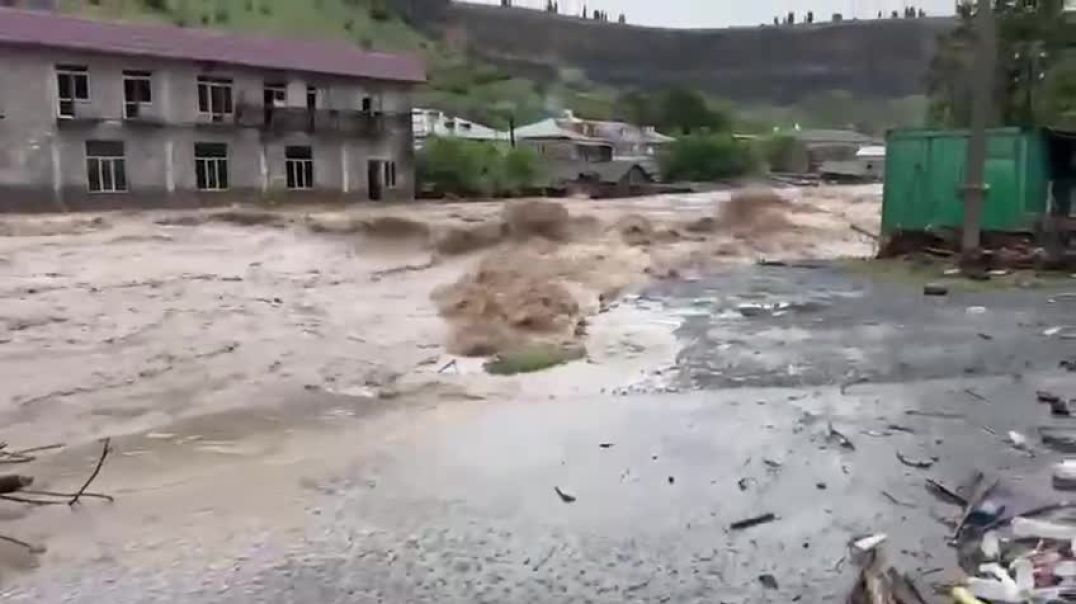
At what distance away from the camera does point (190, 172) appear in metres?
Answer: 34.2

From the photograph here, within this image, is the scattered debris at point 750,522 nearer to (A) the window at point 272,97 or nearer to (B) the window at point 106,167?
(B) the window at point 106,167

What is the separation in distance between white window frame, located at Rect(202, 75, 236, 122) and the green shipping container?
68.1 ft

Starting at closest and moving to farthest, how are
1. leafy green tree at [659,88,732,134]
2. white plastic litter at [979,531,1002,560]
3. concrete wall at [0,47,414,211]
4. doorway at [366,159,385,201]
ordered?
white plastic litter at [979,531,1002,560] < concrete wall at [0,47,414,211] < doorway at [366,159,385,201] < leafy green tree at [659,88,732,134]

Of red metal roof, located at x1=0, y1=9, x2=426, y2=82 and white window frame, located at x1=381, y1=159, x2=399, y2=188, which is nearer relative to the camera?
red metal roof, located at x1=0, y1=9, x2=426, y2=82

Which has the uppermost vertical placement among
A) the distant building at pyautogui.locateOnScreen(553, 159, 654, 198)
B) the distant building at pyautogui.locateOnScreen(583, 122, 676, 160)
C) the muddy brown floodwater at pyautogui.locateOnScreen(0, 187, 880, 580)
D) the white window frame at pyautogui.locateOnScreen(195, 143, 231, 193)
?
the distant building at pyautogui.locateOnScreen(583, 122, 676, 160)

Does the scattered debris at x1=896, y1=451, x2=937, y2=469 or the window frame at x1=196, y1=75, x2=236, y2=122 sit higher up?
the window frame at x1=196, y1=75, x2=236, y2=122

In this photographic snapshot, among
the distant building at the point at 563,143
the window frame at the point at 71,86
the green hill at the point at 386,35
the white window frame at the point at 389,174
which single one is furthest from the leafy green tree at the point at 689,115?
the window frame at the point at 71,86

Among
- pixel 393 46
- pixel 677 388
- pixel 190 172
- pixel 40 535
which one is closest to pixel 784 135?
pixel 393 46

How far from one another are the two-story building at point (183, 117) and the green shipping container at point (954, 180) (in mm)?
20567

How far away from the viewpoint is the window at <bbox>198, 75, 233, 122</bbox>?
34.2m

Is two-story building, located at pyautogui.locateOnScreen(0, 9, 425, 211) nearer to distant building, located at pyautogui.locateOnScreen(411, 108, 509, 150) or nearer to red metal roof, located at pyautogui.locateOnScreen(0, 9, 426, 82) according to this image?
red metal roof, located at pyautogui.locateOnScreen(0, 9, 426, 82)

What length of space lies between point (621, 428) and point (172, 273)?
44.8 ft

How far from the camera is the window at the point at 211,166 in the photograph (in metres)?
34.4

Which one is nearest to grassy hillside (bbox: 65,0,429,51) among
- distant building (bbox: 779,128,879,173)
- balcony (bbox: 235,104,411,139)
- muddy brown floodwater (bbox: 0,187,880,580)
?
balcony (bbox: 235,104,411,139)
